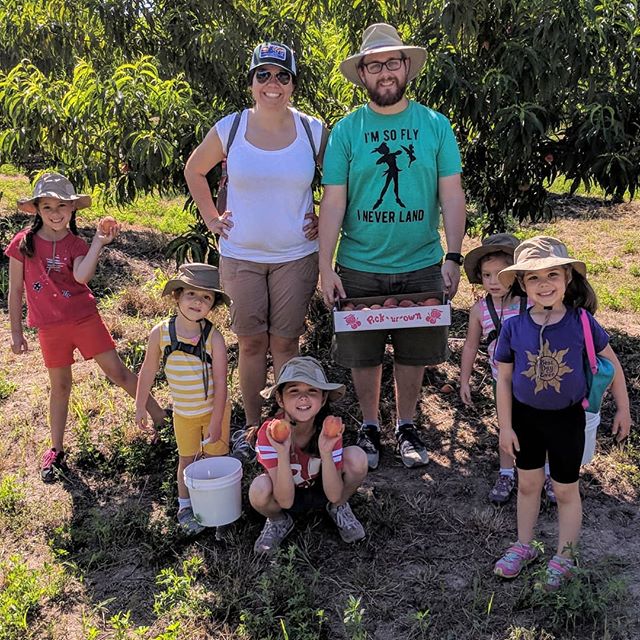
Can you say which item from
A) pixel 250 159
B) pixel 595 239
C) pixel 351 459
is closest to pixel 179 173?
pixel 250 159

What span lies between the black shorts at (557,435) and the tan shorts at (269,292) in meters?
1.23

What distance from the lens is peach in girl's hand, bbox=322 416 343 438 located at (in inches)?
110

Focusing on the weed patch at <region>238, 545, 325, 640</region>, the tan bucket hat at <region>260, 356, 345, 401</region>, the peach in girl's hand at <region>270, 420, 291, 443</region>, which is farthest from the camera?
the tan bucket hat at <region>260, 356, 345, 401</region>

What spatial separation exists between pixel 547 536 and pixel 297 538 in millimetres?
1103

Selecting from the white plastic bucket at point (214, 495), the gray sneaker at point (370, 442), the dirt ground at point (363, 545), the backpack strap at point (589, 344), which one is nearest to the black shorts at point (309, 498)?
the dirt ground at point (363, 545)

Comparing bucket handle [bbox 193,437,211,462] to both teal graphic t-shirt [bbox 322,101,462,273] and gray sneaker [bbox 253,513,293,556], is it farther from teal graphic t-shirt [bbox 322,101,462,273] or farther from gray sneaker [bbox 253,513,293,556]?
teal graphic t-shirt [bbox 322,101,462,273]

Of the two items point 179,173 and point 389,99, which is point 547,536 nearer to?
point 389,99

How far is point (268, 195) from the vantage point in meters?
3.22

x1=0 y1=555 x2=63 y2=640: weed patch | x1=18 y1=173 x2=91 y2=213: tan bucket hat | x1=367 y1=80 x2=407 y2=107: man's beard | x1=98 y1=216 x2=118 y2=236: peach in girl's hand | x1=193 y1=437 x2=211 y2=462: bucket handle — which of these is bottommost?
x1=0 y1=555 x2=63 y2=640: weed patch

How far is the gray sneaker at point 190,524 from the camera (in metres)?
3.13

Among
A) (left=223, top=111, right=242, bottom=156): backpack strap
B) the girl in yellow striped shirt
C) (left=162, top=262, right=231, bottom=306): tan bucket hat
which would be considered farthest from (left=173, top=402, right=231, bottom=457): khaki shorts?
(left=223, top=111, right=242, bottom=156): backpack strap

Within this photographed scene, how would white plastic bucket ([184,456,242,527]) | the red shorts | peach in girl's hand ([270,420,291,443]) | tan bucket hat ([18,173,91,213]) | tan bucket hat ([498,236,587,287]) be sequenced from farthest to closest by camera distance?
the red shorts → tan bucket hat ([18,173,91,213]) → white plastic bucket ([184,456,242,527]) → peach in girl's hand ([270,420,291,443]) → tan bucket hat ([498,236,587,287])

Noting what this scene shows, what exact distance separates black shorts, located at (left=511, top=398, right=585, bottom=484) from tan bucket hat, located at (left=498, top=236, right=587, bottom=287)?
504 mm

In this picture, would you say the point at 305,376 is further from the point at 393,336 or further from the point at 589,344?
the point at 589,344
